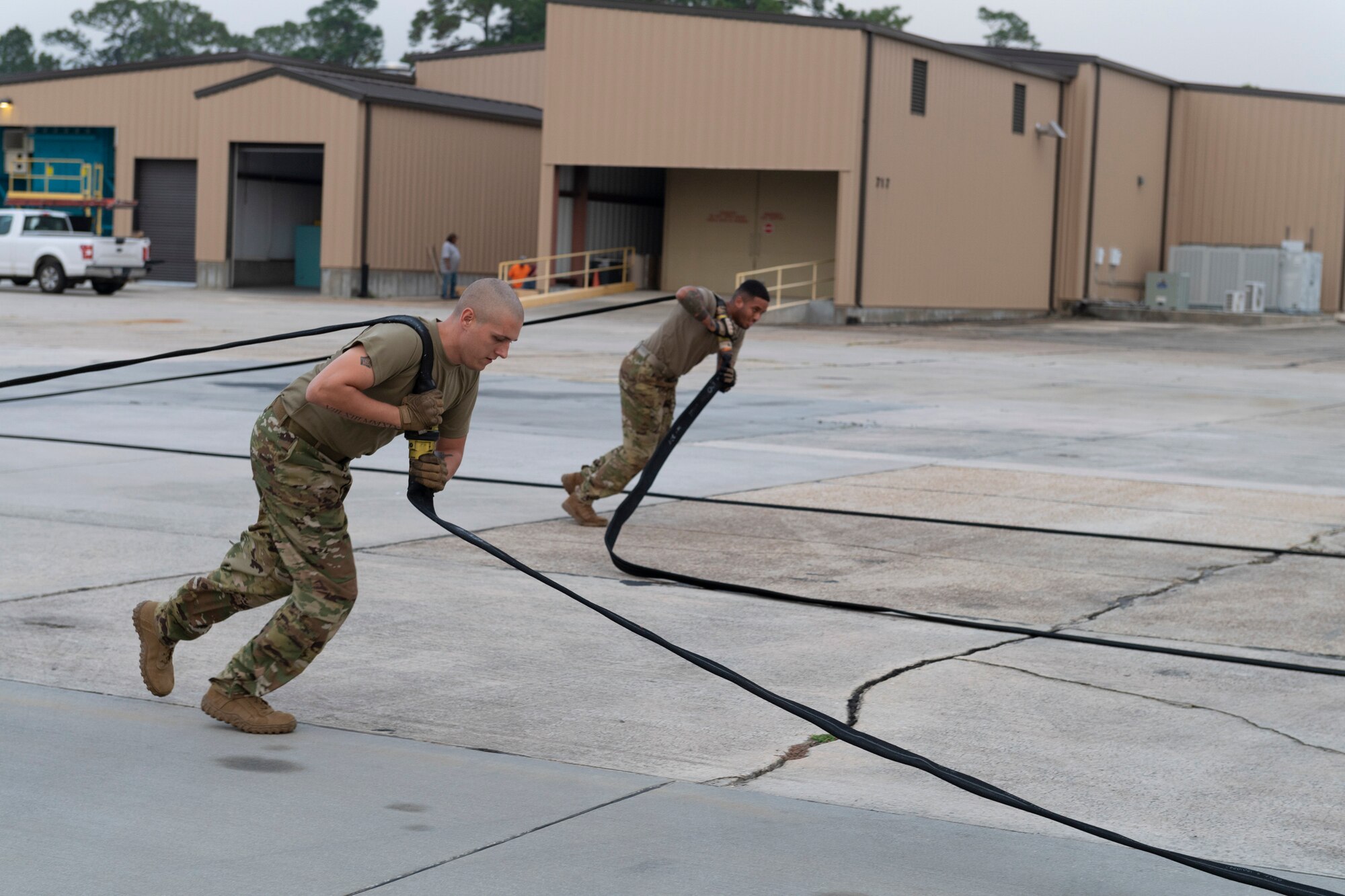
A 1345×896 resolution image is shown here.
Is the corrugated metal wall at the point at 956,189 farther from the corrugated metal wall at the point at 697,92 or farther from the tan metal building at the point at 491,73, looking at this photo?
the tan metal building at the point at 491,73

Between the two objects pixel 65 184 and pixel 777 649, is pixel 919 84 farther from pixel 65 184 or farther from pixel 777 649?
pixel 777 649

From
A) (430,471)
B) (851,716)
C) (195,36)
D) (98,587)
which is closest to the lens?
(430,471)

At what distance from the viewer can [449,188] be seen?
42.8m

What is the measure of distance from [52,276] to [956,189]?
20.8m

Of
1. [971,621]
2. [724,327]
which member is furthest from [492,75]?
[971,621]

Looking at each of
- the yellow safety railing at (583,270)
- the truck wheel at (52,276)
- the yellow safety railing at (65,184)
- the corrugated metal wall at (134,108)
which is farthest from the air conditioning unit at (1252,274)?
the yellow safety railing at (65,184)

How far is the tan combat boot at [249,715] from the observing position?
17.3ft

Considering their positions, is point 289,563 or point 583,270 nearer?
point 289,563

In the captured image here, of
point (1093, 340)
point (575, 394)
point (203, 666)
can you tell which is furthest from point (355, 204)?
point (203, 666)

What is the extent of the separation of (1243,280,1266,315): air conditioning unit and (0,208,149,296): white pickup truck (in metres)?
28.1

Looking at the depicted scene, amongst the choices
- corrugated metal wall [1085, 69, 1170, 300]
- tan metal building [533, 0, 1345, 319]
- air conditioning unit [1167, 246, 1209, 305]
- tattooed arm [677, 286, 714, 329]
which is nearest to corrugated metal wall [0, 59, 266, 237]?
tan metal building [533, 0, 1345, 319]

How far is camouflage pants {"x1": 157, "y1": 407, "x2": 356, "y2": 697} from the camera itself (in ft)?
17.0

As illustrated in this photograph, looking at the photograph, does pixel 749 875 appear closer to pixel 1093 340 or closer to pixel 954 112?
pixel 1093 340

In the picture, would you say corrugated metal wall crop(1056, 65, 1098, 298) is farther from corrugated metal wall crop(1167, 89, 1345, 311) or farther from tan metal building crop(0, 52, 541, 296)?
tan metal building crop(0, 52, 541, 296)
